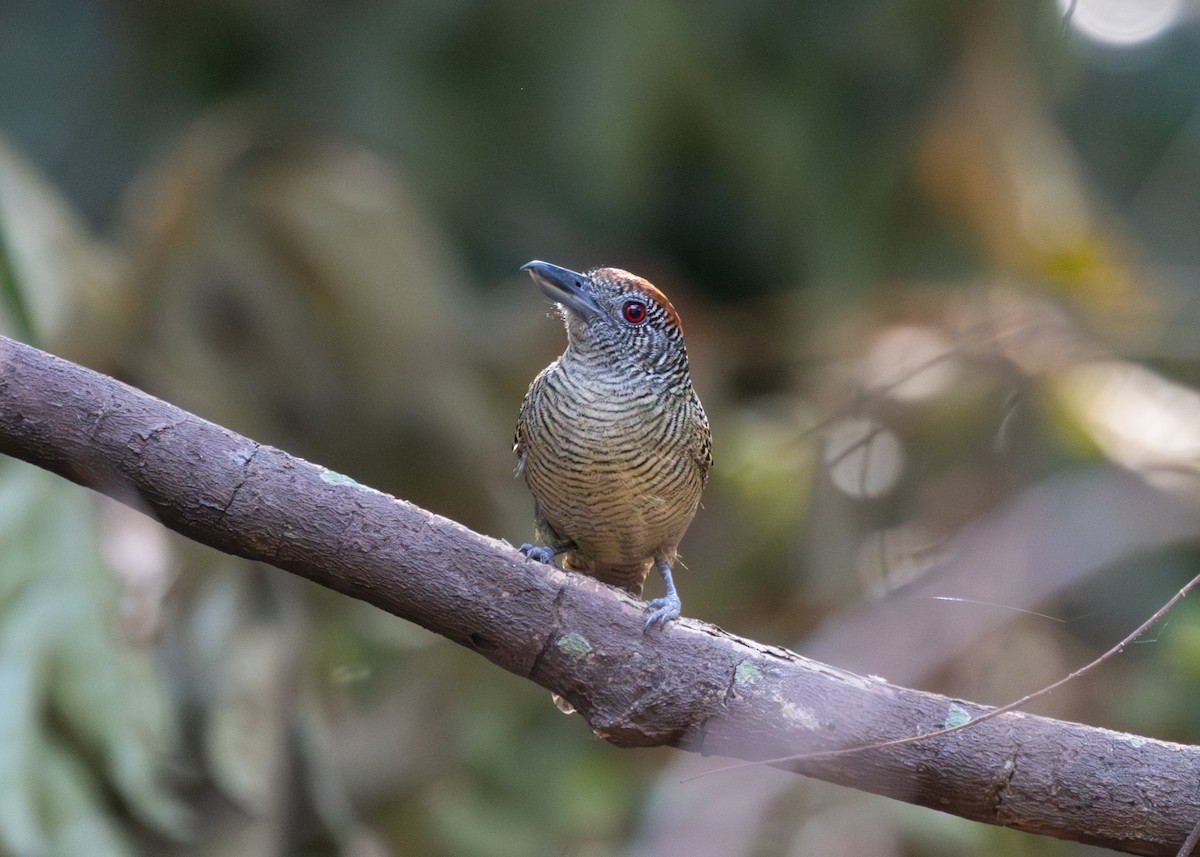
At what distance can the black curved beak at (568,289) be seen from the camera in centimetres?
409

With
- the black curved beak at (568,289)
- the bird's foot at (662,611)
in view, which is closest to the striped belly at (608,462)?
the black curved beak at (568,289)

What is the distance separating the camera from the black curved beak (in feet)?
13.4

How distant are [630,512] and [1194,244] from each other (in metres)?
7.69

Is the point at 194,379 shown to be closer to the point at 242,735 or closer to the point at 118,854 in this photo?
the point at 242,735

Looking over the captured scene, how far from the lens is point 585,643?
9.98 ft

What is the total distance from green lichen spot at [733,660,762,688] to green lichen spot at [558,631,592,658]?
0.35m

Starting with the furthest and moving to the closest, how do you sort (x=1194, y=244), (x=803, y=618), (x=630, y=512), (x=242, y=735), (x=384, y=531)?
(x=1194, y=244) < (x=803, y=618) < (x=242, y=735) < (x=630, y=512) < (x=384, y=531)

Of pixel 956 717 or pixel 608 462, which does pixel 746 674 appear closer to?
pixel 956 717

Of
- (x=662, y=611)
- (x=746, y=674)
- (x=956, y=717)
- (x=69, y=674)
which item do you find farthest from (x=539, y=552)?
(x=69, y=674)

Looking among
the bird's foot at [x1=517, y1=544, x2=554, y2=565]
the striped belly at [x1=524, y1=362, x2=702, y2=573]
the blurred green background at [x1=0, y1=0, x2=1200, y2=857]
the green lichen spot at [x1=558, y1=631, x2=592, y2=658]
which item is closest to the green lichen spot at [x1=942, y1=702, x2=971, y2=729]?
the blurred green background at [x1=0, y1=0, x2=1200, y2=857]

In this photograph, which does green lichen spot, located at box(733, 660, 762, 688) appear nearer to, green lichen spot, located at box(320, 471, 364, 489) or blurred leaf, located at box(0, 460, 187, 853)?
green lichen spot, located at box(320, 471, 364, 489)

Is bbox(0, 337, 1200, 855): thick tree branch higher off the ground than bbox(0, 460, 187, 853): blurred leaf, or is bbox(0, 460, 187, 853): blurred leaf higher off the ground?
bbox(0, 460, 187, 853): blurred leaf

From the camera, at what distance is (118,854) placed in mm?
5207

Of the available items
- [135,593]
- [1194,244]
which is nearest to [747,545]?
[135,593]
